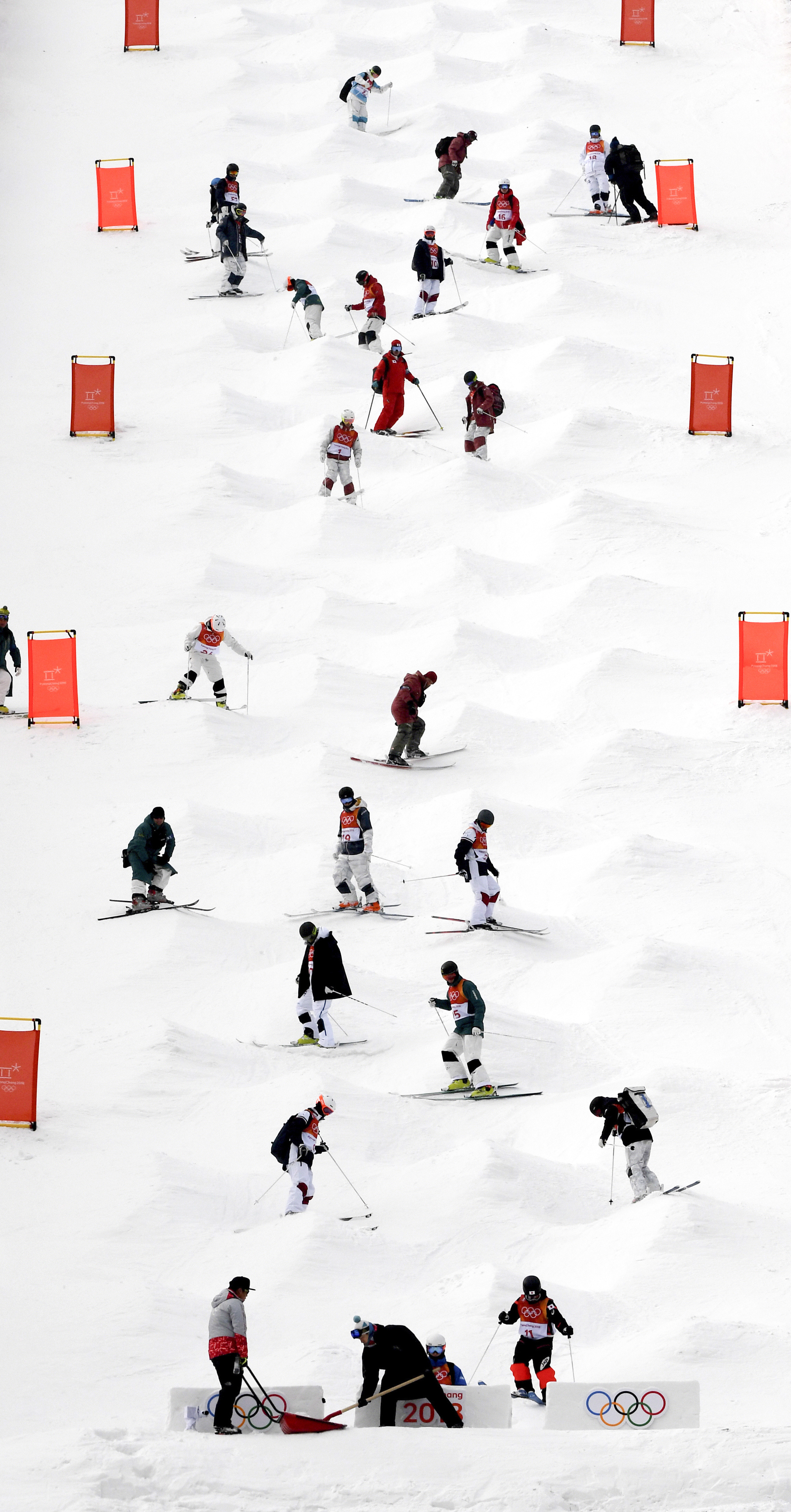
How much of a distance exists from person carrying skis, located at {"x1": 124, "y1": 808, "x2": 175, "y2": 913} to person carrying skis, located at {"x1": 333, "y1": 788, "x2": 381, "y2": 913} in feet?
4.75

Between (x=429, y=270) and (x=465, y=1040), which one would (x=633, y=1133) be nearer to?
(x=465, y=1040)

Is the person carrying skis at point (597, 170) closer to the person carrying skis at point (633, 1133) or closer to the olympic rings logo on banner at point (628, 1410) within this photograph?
the person carrying skis at point (633, 1133)

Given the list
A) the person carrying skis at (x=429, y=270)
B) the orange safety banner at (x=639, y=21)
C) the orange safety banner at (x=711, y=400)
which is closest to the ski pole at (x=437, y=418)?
the person carrying skis at (x=429, y=270)

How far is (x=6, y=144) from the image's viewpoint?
3284 cm

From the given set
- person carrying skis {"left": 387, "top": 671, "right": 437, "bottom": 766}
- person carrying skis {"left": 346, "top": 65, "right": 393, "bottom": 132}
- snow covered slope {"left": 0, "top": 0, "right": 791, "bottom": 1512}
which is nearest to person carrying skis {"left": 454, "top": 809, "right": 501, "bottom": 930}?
snow covered slope {"left": 0, "top": 0, "right": 791, "bottom": 1512}

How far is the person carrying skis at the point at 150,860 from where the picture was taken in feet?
52.0

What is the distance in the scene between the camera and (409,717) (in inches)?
715

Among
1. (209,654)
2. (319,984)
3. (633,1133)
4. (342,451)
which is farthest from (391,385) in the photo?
(633,1133)

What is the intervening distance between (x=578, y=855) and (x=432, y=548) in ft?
21.2

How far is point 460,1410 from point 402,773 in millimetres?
9828

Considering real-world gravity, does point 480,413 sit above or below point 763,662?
above

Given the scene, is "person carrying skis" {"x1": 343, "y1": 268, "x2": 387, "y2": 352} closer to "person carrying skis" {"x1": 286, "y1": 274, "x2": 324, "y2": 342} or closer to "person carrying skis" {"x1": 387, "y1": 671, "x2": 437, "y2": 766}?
"person carrying skis" {"x1": 286, "y1": 274, "x2": 324, "y2": 342}

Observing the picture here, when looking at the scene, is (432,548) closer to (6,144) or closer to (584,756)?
(584,756)

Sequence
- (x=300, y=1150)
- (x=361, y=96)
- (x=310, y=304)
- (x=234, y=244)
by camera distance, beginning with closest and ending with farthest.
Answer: (x=300, y=1150) → (x=310, y=304) → (x=234, y=244) → (x=361, y=96)
